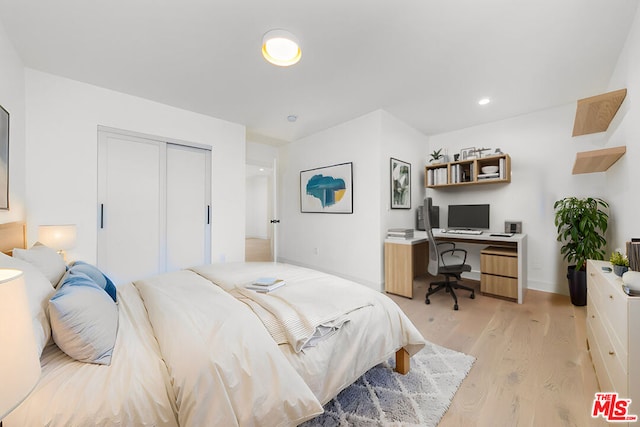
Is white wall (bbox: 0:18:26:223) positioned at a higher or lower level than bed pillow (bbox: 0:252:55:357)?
higher

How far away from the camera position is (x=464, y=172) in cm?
390

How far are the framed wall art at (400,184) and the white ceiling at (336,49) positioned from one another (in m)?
0.90

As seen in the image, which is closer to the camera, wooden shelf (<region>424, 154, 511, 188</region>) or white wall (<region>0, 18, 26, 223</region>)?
white wall (<region>0, 18, 26, 223</region>)

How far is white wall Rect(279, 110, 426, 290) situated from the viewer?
3.53m

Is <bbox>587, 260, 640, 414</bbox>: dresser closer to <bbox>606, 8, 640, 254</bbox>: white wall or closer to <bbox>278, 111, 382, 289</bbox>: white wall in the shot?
<bbox>606, 8, 640, 254</bbox>: white wall

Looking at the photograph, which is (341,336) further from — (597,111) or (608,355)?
(597,111)

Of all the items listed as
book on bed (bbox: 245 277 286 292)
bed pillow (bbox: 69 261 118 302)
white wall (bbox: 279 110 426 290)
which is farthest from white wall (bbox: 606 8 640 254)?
bed pillow (bbox: 69 261 118 302)

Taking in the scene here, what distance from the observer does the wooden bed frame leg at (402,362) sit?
173cm

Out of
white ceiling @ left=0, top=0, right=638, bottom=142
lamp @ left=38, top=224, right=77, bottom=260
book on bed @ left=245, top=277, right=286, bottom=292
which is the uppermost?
white ceiling @ left=0, top=0, right=638, bottom=142

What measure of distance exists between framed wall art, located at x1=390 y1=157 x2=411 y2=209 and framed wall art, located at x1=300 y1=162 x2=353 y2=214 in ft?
1.99

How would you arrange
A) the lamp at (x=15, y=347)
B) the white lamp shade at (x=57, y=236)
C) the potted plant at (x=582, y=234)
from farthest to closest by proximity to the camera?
the potted plant at (x=582, y=234), the white lamp shade at (x=57, y=236), the lamp at (x=15, y=347)

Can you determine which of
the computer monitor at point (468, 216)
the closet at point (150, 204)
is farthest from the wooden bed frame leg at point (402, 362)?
the closet at point (150, 204)

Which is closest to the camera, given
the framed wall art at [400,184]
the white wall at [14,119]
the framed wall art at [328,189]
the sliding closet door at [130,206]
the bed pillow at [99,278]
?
the bed pillow at [99,278]

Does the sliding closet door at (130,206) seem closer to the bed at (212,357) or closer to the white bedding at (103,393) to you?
the bed at (212,357)
